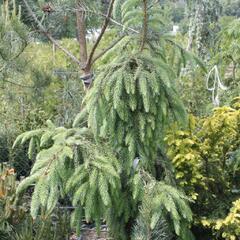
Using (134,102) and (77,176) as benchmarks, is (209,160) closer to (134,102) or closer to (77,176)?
(134,102)

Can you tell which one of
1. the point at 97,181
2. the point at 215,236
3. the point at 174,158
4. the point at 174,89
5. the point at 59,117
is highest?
the point at 59,117

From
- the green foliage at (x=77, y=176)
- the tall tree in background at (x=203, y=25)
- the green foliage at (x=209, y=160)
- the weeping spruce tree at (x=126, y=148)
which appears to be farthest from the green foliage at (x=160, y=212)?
the tall tree in background at (x=203, y=25)

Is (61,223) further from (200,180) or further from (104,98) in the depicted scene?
(104,98)

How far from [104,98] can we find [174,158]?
957 millimetres

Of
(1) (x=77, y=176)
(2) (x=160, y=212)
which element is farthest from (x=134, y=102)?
(2) (x=160, y=212)

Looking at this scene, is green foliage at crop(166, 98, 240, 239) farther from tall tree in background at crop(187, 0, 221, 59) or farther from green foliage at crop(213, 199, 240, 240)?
tall tree in background at crop(187, 0, 221, 59)

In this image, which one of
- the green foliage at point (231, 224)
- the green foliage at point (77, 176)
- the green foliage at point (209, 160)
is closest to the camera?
the green foliage at point (77, 176)

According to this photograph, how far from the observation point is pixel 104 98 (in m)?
3.22

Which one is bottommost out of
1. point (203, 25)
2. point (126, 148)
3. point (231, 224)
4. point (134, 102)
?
point (231, 224)

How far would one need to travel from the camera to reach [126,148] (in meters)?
3.47

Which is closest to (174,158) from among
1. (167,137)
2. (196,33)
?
(167,137)

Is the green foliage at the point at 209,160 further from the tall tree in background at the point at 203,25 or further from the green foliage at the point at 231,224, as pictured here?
the tall tree in background at the point at 203,25

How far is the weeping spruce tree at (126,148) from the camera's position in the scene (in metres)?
3.15

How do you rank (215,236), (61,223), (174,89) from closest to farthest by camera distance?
(174,89), (215,236), (61,223)
